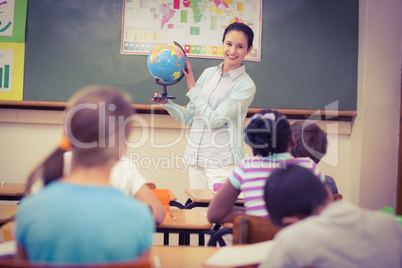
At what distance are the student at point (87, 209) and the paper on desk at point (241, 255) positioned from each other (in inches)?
9.3

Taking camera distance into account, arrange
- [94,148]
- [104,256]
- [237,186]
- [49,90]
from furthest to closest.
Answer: [49,90], [237,186], [94,148], [104,256]

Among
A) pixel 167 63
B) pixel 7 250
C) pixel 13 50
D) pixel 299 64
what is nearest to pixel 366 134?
pixel 299 64

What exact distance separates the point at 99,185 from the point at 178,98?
2797 mm

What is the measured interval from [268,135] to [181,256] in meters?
0.66

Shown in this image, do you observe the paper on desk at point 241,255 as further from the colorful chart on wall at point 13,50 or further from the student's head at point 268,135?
the colorful chart on wall at point 13,50

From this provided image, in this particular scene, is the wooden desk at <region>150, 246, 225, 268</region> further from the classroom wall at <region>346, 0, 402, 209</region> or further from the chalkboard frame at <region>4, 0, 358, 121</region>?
the classroom wall at <region>346, 0, 402, 209</region>

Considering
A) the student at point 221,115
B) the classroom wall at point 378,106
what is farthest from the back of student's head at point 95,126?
the classroom wall at point 378,106

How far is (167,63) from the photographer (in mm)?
2713

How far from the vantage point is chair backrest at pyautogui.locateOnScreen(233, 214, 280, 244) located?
4.14ft

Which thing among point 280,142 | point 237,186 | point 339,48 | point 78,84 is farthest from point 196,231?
point 339,48

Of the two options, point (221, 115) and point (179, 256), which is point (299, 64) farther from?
point (179, 256)

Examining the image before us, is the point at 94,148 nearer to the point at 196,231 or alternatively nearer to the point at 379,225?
the point at 379,225

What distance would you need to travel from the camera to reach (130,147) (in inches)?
150

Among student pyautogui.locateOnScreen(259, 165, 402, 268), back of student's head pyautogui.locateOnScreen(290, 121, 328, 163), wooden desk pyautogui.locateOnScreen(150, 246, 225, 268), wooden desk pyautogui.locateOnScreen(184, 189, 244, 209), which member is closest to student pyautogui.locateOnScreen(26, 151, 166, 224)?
wooden desk pyautogui.locateOnScreen(150, 246, 225, 268)
